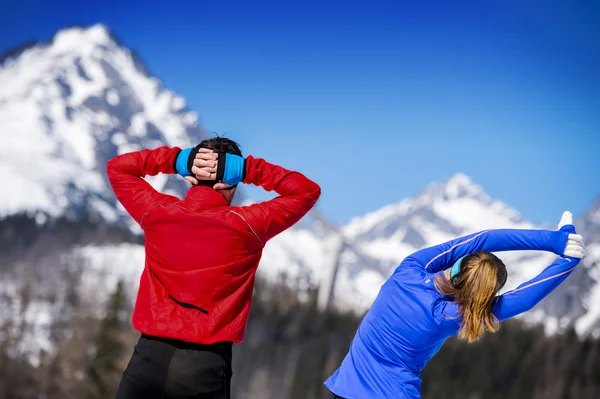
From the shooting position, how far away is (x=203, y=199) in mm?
5594

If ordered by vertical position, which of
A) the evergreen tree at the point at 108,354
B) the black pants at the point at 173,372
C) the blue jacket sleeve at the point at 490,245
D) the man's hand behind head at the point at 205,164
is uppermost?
the man's hand behind head at the point at 205,164

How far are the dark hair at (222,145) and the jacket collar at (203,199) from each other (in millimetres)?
332

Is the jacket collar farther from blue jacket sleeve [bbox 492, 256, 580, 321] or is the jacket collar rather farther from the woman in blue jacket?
blue jacket sleeve [bbox 492, 256, 580, 321]

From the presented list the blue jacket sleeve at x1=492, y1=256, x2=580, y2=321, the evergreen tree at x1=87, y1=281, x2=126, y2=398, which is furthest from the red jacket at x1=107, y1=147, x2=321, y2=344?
the evergreen tree at x1=87, y1=281, x2=126, y2=398

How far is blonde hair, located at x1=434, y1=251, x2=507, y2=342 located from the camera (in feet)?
17.5

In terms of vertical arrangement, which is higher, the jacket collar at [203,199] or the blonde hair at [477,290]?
the jacket collar at [203,199]

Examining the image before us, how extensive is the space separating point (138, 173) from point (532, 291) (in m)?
3.36

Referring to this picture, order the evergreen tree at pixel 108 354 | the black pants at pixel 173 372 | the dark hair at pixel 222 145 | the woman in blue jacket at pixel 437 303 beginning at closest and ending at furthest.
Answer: the black pants at pixel 173 372, the woman in blue jacket at pixel 437 303, the dark hair at pixel 222 145, the evergreen tree at pixel 108 354

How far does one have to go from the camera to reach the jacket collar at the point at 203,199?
5.59 metres

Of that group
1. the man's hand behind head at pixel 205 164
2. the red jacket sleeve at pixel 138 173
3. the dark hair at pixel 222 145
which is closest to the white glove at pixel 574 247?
the dark hair at pixel 222 145

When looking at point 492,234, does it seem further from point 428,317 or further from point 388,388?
point 388,388

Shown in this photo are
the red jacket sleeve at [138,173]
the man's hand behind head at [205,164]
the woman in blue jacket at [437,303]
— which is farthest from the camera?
the red jacket sleeve at [138,173]

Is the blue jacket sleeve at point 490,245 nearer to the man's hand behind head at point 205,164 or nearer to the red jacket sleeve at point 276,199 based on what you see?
the red jacket sleeve at point 276,199

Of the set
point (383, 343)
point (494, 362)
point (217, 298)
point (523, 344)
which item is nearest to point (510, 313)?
point (383, 343)
